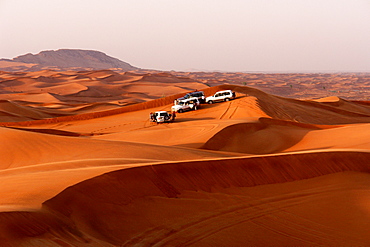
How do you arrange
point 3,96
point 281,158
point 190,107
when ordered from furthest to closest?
point 3,96 → point 190,107 → point 281,158

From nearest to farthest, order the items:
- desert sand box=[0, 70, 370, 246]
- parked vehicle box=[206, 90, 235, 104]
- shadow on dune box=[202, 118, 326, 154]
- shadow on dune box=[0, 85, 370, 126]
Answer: desert sand box=[0, 70, 370, 246]
shadow on dune box=[202, 118, 326, 154]
shadow on dune box=[0, 85, 370, 126]
parked vehicle box=[206, 90, 235, 104]

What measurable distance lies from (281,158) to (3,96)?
190 feet

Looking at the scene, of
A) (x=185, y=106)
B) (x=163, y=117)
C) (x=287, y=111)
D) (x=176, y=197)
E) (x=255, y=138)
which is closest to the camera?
(x=176, y=197)

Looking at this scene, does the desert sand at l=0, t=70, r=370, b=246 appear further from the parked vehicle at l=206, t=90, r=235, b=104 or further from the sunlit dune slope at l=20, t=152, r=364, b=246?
the parked vehicle at l=206, t=90, r=235, b=104

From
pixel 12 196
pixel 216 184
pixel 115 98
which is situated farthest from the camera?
pixel 115 98

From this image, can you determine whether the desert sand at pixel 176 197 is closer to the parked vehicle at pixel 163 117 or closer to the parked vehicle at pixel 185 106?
the parked vehicle at pixel 163 117

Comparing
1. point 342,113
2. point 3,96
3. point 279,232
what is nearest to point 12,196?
point 279,232

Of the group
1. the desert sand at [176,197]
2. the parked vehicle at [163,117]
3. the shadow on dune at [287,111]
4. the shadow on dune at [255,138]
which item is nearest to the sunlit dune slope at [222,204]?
the desert sand at [176,197]

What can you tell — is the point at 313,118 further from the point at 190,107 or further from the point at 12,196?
the point at 12,196

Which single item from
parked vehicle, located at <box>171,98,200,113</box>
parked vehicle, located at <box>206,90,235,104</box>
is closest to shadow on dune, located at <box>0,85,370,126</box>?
parked vehicle, located at <box>206,90,235,104</box>

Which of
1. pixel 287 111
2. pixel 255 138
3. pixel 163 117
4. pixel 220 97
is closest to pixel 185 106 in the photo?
pixel 220 97

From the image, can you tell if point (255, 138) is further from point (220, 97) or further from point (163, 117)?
point (220, 97)

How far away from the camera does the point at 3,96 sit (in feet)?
192

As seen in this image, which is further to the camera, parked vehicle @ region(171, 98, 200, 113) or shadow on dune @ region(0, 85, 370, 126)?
shadow on dune @ region(0, 85, 370, 126)
